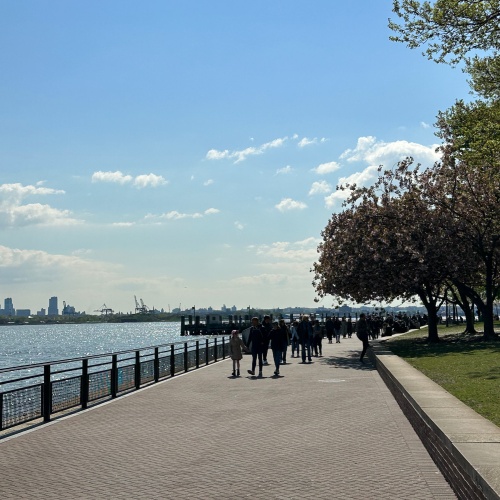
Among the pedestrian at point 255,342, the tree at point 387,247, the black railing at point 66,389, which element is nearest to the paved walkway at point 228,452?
the black railing at point 66,389

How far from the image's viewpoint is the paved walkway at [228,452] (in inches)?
321

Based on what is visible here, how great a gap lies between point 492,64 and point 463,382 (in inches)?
655

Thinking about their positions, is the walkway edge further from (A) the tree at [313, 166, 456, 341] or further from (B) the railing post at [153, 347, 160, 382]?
(A) the tree at [313, 166, 456, 341]

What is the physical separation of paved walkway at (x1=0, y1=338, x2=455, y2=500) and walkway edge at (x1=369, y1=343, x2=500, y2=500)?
0.27 meters

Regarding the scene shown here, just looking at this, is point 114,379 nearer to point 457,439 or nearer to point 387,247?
point 457,439

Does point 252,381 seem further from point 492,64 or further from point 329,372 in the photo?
point 492,64

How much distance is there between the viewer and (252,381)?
74.0 feet

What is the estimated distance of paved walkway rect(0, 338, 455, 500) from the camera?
816 centimetres

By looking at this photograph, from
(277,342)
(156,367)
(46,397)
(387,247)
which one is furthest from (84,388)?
(387,247)

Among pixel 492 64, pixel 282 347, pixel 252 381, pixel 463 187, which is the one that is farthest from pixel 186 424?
pixel 463 187

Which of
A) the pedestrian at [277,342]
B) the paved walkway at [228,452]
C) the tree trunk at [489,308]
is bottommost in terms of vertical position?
the paved walkway at [228,452]

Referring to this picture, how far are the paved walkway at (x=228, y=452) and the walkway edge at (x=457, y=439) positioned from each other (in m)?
0.27

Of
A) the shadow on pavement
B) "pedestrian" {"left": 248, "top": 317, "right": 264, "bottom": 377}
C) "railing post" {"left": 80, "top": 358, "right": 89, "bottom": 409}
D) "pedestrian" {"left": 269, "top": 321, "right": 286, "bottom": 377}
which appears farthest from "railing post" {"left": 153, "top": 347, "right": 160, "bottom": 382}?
the shadow on pavement

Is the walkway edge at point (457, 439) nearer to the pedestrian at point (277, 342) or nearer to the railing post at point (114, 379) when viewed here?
the railing post at point (114, 379)
